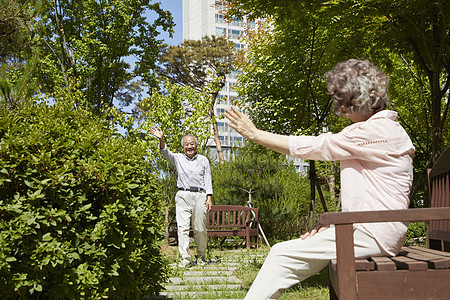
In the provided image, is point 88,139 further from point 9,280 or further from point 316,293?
point 316,293

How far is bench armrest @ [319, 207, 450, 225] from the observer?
7.82ft

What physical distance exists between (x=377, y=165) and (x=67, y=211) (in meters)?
2.37

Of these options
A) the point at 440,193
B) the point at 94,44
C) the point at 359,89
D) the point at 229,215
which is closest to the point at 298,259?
the point at 359,89

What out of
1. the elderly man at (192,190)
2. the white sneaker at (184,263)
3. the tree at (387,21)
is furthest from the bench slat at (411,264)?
the elderly man at (192,190)

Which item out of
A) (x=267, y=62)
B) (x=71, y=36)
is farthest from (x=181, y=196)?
(x=71, y=36)

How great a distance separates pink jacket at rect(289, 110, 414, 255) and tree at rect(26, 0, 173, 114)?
1757 centimetres

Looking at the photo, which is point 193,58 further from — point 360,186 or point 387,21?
point 360,186

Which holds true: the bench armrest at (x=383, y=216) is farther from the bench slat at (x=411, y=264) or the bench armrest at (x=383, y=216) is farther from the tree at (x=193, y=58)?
the tree at (x=193, y=58)

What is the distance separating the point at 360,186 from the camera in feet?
8.83

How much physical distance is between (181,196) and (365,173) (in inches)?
245

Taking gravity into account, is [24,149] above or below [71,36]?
below

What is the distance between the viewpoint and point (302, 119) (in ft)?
42.0

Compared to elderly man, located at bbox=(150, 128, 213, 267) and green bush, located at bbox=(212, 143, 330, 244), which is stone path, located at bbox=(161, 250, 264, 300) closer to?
elderly man, located at bbox=(150, 128, 213, 267)

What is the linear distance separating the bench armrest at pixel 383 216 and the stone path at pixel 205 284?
3.35 metres
